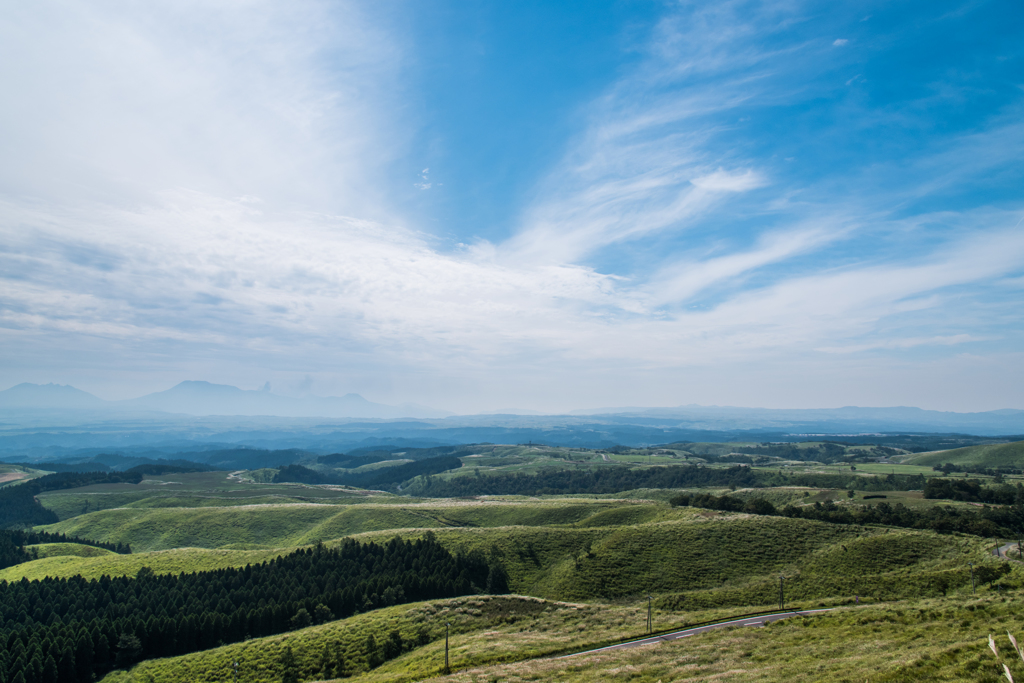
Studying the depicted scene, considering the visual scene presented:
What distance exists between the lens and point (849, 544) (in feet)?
318

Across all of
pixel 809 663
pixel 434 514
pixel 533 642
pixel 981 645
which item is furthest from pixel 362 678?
pixel 434 514

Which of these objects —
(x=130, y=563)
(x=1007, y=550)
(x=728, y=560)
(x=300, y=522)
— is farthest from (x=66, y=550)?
(x=1007, y=550)

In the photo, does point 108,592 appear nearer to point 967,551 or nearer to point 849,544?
point 849,544

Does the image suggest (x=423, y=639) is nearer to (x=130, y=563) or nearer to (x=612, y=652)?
(x=612, y=652)

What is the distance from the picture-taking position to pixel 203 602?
98.6 meters

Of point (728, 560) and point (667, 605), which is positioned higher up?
point (728, 560)

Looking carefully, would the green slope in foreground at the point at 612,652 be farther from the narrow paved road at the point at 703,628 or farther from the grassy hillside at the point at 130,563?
the grassy hillside at the point at 130,563

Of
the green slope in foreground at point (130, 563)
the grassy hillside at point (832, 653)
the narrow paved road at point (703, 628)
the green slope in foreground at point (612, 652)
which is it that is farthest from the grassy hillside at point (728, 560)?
the green slope in foreground at point (130, 563)

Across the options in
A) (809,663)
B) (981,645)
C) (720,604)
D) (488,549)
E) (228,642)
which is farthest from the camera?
(488,549)

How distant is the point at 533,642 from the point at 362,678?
22785mm

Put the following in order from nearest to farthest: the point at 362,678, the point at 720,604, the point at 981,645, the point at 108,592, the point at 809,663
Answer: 1. the point at 981,645
2. the point at 809,663
3. the point at 362,678
4. the point at 720,604
5. the point at 108,592

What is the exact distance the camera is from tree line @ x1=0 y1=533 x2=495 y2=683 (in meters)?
78.8

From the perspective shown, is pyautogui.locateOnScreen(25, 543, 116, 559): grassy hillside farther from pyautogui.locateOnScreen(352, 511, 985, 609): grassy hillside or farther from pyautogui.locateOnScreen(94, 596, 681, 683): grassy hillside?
pyautogui.locateOnScreen(352, 511, 985, 609): grassy hillside

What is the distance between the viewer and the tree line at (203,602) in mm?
78750
